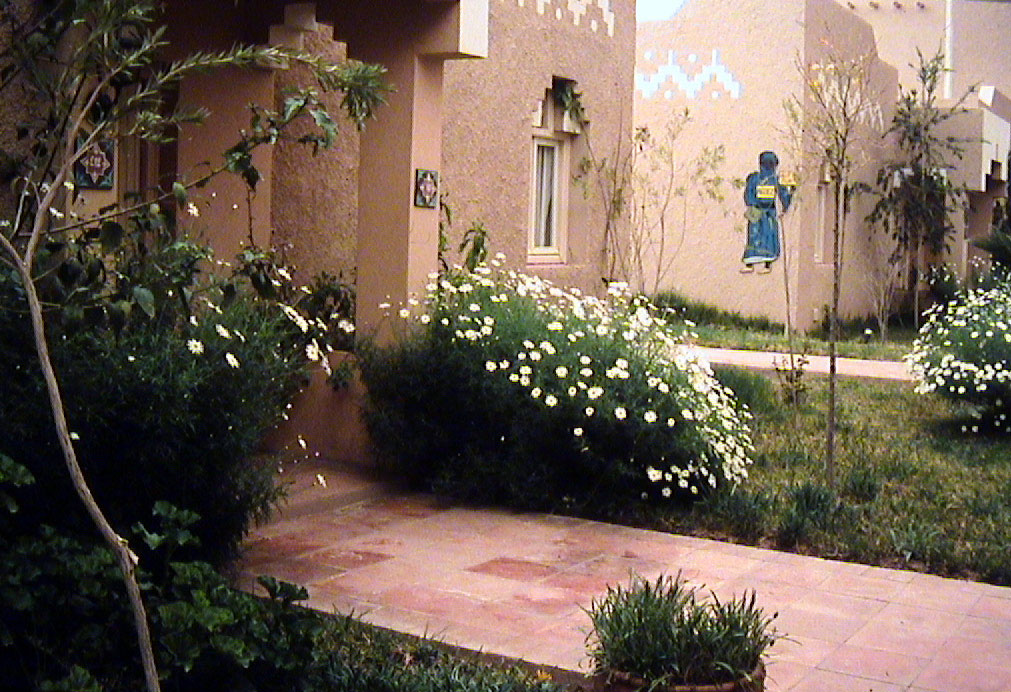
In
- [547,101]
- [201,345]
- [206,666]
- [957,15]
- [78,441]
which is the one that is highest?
[957,15]

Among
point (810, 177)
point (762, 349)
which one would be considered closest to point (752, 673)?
point (762, 349)

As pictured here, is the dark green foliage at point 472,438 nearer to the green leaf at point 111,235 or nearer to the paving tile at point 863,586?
the paving tile at point 863,586

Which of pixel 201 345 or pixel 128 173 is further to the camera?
pixel 128 173

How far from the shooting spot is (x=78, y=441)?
5.73 m

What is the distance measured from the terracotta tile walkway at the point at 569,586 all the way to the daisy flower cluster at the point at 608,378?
54 cm

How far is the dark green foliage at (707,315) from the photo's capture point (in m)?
20.5

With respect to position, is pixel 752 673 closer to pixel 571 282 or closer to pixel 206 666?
pixel 206 666

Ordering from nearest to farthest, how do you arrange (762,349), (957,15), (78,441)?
1. (78,441)
2. (762,349)
3. (957,15)

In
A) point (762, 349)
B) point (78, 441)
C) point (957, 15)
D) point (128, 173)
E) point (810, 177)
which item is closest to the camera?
point (78, 441)

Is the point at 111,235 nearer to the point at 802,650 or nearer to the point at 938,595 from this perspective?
the point at 802,650

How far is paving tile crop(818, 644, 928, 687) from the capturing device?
18.1 ft

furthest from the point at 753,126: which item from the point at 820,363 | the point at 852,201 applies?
the point at 820,363

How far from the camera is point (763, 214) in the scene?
66.5ft

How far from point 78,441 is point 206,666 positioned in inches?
54.7
